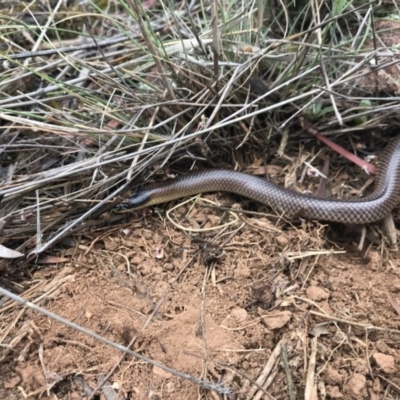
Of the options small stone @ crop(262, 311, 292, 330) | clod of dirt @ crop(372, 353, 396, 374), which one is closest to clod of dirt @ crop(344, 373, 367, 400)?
clod of dirt @ crop(372, 353, 396, 374)

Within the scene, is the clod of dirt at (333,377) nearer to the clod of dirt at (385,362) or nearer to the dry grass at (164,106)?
the clod of dirt at (385,362)

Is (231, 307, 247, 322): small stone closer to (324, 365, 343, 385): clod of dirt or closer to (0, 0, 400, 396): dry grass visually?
(324, 365, 343, 385): clod of dirt

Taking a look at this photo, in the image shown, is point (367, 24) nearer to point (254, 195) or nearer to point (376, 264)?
point (254, 195)

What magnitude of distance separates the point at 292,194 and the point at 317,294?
32.6 inches

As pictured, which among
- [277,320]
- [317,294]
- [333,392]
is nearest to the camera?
[333,392]

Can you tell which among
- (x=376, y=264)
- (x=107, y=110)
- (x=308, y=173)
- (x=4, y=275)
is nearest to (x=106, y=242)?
(x=4, y=275)

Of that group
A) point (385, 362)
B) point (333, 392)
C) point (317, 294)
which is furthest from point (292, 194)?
point (333, 392)

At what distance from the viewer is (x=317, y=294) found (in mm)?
2646

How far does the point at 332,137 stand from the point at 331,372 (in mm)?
1798

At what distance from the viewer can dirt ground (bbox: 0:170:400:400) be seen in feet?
7.73

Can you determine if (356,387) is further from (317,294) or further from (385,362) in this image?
(317,294)

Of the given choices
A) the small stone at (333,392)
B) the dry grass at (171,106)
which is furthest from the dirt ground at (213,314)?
the dry grass at (171,106)

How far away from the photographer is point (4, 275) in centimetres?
288

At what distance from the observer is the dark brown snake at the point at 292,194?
10.2ft
